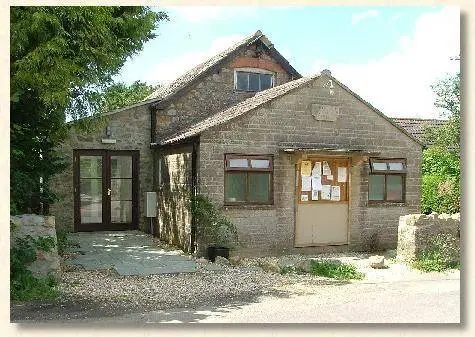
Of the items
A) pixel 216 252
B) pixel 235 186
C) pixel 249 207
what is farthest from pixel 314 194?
pixel 216 252

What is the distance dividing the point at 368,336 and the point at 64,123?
283 inches

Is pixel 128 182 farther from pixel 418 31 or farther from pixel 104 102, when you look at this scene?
pixel 418 31

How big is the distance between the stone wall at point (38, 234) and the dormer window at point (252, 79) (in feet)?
26.2

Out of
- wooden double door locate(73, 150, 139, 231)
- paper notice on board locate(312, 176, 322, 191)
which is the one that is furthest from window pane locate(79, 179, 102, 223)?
paper notice on board locate(312, 176, 322, 191)

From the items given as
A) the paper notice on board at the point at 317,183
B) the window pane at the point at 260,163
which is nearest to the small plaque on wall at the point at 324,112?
the paper notice on board at the point at 317,183

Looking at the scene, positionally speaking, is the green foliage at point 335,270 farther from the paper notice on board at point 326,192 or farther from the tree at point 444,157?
the tree at point 444,157

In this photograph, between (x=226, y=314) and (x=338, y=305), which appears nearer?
(x=226, y=314)

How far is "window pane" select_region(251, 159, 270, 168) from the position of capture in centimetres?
1116

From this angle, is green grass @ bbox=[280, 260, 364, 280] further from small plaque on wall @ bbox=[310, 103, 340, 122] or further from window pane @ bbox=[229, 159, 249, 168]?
small plaque on wall @ bbox=[310, 103, 340, 122]

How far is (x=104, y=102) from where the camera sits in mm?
10273

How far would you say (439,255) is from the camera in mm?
10219

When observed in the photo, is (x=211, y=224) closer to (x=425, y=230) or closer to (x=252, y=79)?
(x=425, y=230)

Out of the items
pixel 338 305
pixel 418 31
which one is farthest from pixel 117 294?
pixel 418 31

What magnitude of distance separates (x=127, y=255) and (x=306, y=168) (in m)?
4.31
